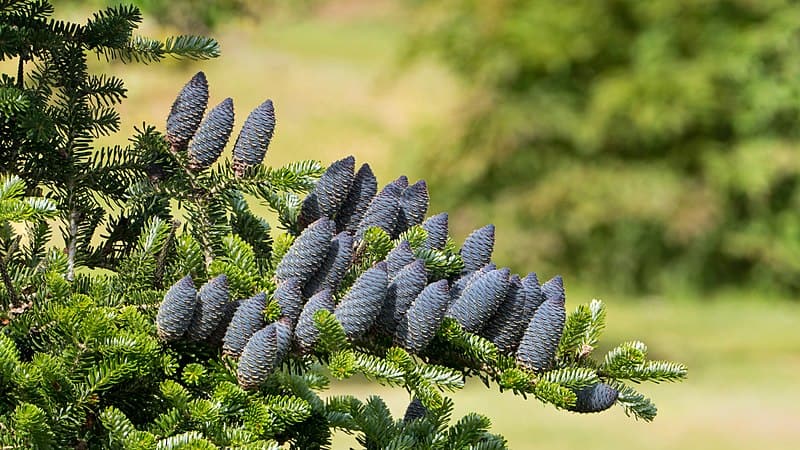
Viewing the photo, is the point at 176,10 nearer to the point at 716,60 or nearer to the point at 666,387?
the point at 666,387

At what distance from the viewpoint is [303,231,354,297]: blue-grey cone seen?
1758mm

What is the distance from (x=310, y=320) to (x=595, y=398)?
0.46 meters

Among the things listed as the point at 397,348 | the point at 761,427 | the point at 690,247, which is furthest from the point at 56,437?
the point at 690,247

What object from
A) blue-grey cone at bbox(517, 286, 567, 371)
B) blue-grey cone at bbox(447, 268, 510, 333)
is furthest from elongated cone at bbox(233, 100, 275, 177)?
blue-grey cone at bbox(517, 286, 567, 371)

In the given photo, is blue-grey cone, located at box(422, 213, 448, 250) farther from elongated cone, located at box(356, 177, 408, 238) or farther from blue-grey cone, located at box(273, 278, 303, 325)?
blue-grey cone, located at box(273, 278, 303, 325)

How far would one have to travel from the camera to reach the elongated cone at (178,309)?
1.63 meters

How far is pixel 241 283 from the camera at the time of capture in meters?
1.74

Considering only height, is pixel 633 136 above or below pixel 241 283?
above

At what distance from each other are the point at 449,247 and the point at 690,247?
1186cm

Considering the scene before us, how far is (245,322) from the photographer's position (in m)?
1.66

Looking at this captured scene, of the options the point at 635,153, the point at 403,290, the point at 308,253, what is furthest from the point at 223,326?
the point at 635,153

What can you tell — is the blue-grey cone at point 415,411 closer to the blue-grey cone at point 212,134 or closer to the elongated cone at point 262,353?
the elongated cone at point 262,353

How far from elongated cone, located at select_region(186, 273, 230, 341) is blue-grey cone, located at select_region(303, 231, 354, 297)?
15cm

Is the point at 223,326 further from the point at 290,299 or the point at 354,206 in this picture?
the point at 354,206
